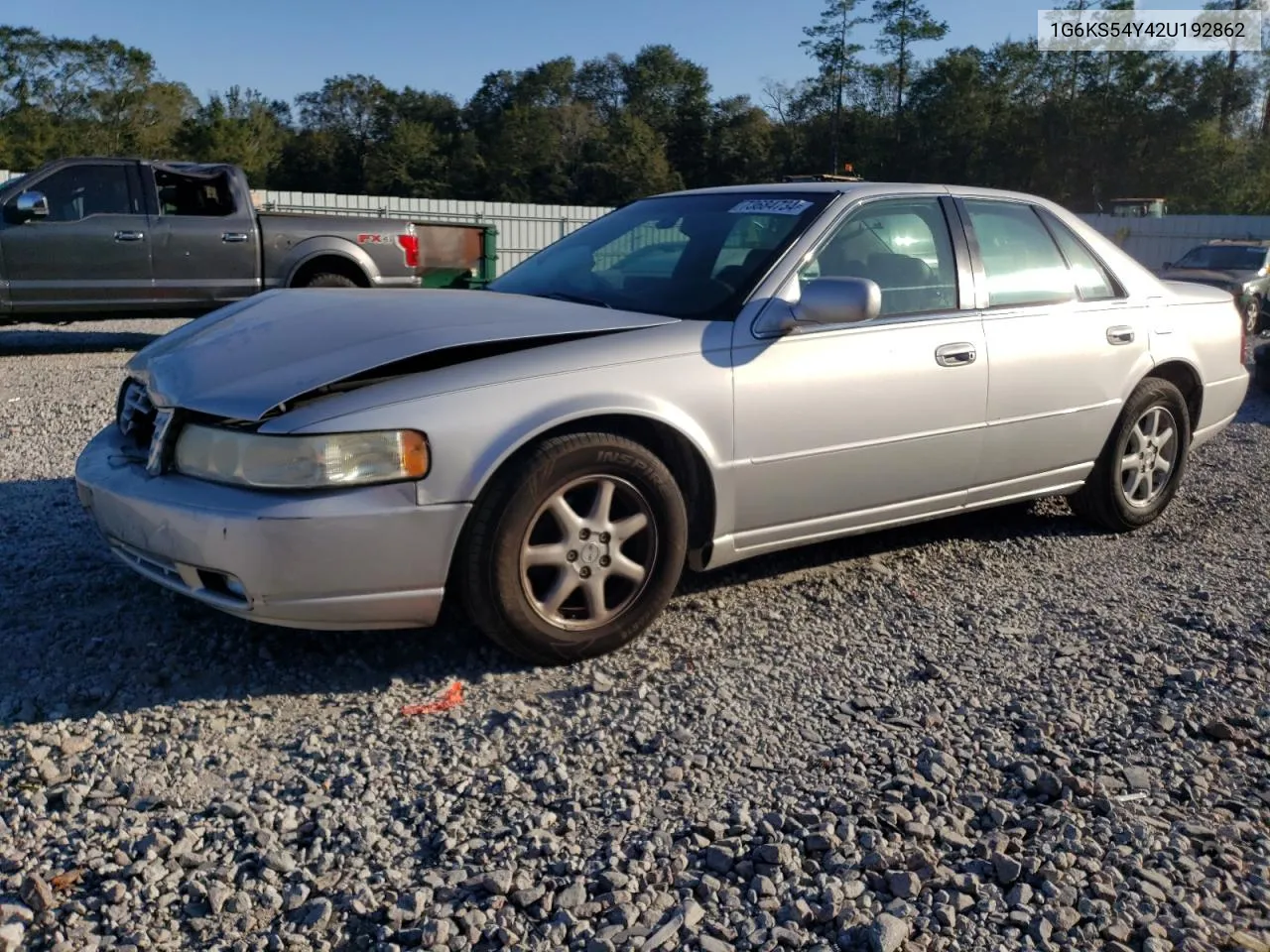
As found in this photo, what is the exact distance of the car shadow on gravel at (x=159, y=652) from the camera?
3395mm

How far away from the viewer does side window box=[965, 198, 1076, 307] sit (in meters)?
4.81

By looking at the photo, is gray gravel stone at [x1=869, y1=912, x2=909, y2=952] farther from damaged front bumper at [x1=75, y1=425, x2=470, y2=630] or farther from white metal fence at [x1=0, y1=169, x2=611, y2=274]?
white metal fence at [x1=0, y1=169, x2=611, y2=274]

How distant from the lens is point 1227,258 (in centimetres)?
1906

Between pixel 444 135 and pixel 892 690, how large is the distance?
63.1 m

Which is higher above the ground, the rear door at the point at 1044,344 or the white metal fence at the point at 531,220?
the white metal fence at the point at 531,220

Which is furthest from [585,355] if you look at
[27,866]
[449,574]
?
[27,866]

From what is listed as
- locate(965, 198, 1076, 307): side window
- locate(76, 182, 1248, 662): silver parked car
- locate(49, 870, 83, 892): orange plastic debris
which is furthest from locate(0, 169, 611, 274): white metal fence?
locate(49, 870, 83, 892): orange plastic debris

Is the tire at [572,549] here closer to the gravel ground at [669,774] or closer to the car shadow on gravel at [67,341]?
the gravel ground at [669,774]

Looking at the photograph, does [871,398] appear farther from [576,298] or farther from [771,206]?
[576,298]

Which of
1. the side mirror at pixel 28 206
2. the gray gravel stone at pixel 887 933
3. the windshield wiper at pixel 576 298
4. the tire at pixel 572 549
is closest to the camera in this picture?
the gray gravel stone at pixel 887 933

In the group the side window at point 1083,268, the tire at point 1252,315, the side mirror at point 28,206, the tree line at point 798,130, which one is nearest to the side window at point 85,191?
the side mirror at point 28,206

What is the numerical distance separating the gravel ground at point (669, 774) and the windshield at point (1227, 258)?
1632 cm

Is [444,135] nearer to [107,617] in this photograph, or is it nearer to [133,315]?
[133,315]

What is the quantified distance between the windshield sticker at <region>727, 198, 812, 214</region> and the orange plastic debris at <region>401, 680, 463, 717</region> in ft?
7.09
